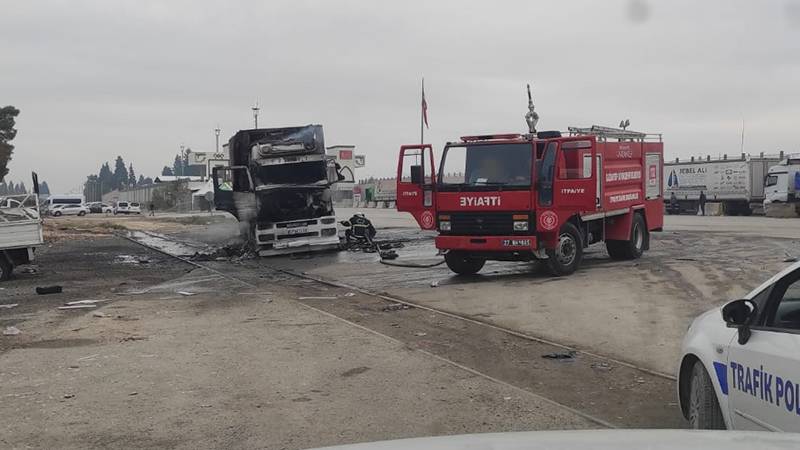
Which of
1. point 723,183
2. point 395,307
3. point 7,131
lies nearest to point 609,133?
point 395,307

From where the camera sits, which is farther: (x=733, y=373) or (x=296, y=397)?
(x=296, y=397)

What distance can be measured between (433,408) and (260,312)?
5621 mm

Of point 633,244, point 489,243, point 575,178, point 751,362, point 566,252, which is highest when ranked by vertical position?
point 575,178

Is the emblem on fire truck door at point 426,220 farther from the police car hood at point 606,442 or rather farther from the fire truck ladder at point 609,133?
the police car hood at point 606,442

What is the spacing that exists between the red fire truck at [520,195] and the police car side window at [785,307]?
9.35 meters

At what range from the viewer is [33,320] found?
10.5m

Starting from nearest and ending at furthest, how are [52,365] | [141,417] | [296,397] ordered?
[141,417] < [296,397] < [52,365]

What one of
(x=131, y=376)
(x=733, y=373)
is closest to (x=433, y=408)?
(x=733, y=373)

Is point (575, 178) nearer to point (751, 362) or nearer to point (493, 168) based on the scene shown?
point (493, 168)

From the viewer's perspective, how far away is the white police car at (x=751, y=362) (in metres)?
3.67

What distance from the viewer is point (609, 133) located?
15570mm

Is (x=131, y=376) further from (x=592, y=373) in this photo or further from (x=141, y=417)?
(x=592, y=373)

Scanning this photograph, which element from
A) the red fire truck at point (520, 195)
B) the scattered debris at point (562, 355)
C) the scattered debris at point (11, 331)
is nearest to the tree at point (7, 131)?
the red fire truck at point (520, 195)

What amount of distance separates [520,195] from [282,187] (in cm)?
825
